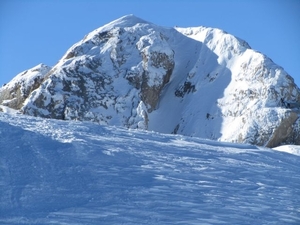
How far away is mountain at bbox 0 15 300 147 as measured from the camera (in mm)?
46438

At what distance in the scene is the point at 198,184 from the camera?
10.3 m

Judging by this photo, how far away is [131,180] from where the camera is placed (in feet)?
32.8

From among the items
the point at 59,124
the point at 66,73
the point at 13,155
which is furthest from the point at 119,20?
the point at 13,155

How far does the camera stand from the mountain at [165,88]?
46.4 m

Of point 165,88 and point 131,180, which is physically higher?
point 165,88

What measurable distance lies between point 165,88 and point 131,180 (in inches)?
1806

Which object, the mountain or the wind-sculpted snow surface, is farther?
the mountain

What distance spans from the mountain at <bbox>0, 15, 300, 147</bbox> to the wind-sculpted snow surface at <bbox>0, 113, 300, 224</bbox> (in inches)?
1246

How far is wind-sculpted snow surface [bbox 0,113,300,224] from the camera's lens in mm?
8180

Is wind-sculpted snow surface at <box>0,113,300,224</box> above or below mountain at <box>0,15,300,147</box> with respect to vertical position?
below

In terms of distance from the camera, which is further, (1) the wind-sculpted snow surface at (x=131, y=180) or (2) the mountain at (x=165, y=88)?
(2) the mountain at (x=165, y=88)

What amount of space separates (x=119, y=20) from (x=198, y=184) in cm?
5075

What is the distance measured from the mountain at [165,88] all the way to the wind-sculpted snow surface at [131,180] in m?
31.7

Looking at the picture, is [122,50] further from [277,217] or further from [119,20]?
[277,217]
